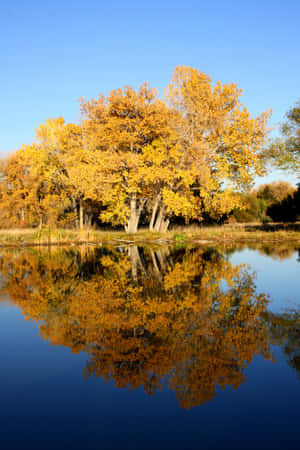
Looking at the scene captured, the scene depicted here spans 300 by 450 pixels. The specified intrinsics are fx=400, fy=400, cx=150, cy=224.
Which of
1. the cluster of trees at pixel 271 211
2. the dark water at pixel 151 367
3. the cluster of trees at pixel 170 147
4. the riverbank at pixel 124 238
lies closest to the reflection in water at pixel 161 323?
the dark water at pixel 151 367

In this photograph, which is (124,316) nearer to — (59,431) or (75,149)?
(59,431)

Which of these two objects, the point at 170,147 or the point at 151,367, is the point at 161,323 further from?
the point at 170,147

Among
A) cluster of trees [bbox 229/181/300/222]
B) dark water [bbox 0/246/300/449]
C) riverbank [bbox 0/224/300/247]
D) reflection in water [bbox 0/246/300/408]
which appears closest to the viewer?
dark water [bbox 0/246/300/449]

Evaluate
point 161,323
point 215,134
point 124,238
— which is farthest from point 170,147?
point 161,323

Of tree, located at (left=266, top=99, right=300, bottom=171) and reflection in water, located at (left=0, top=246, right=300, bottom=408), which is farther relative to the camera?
tree, located at (left=266, top=99, right=300, bottom=171)

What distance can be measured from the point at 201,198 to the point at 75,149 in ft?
38.4

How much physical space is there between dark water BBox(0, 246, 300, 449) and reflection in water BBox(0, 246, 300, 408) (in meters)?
0.02

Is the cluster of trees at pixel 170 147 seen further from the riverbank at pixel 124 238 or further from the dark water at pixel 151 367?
the dark water at pixel 151 367

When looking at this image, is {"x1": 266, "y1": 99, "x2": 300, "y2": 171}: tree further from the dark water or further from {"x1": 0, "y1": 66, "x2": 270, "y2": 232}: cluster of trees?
the dark water

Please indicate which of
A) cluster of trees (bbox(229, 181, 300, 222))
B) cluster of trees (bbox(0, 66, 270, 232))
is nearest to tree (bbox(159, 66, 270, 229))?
cluster of trees (bbox(0, 66, 270, 232))

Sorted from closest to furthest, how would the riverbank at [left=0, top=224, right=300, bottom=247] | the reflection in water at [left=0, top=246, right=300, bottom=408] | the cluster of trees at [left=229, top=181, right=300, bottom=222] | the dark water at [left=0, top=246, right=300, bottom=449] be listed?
the dark water at [left=0, top=246, right=300, bottom=449], the reflection in water at [left=0, top=246, right=300, bottom=408], the riverbank at [left=0, top=224, right=300, bottom=247], the cluster of trees at [left=229, top=181, right=300, bottom=222]

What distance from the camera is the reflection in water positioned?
16.3ft

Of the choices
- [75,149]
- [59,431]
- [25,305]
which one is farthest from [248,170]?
[59,431]

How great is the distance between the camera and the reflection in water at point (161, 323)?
195 inches
